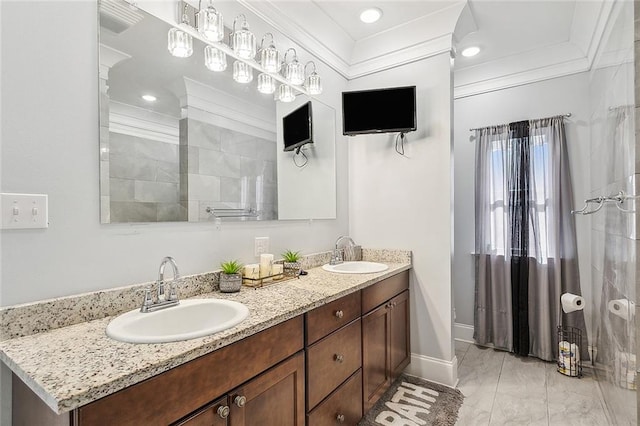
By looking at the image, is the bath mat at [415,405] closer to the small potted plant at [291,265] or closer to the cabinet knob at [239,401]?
the small potted plant at [291,265]

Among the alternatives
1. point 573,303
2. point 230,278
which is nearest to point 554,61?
point 573,303

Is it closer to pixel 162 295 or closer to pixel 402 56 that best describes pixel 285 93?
pixel 402 56

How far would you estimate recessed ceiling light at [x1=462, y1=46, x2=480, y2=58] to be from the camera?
106 inches

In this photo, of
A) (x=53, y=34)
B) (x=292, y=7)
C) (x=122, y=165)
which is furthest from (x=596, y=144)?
(x=53, y=34)

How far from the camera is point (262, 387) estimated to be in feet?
3.73

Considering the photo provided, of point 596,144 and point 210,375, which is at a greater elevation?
point 596,144

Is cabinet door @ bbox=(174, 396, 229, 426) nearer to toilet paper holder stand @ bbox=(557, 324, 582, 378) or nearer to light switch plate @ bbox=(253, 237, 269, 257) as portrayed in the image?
light switch plate @ bbox=(253, 237, 269, 257)


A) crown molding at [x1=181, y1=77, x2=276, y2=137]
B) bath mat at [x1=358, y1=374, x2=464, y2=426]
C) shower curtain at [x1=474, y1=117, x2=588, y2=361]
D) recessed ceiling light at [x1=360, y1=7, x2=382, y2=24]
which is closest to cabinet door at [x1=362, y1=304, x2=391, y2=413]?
bath mat at [x1=358, y1=374, x2=464, y2=426]

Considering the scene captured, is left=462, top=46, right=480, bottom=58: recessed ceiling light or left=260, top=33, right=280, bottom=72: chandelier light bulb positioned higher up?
left=462, top=46, right=480, bottom=58: recessed ceiling light

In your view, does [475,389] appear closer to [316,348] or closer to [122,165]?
[316,348]

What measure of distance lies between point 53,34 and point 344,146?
197 cm

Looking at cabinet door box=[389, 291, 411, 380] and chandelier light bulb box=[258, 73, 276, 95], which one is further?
cabinet door box=[389, 291, 411, 380]

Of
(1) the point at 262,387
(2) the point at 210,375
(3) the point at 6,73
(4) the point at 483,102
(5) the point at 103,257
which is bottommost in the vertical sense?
(1) the point at 262,387

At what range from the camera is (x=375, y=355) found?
1.92 m
